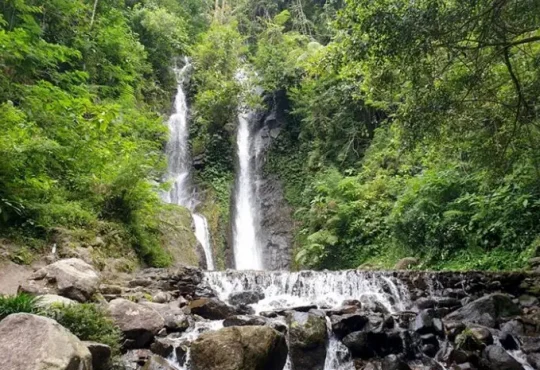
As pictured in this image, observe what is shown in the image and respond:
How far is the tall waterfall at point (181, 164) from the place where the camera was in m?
17.1

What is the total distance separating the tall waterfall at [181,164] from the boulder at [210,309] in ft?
25.5

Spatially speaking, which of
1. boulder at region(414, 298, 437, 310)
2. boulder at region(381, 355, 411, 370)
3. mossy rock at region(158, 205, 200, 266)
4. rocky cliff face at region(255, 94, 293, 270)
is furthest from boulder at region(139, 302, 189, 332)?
rocky cliff face at region(255, 94, 293, 270)

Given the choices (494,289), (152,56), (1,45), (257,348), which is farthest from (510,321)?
(152,56)

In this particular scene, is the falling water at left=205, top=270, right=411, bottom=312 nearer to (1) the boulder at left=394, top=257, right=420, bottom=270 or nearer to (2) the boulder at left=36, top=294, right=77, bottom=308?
(1) the boulder at left=394, top=257, right=420, bottom=270

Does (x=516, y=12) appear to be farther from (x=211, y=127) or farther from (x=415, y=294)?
(x=211, y=127)

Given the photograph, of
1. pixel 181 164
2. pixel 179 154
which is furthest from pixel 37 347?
pixel 179 154

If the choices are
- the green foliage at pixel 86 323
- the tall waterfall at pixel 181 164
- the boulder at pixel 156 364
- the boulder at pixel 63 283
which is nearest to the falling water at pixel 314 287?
the boulder at pixel 63 283

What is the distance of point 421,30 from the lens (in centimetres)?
531

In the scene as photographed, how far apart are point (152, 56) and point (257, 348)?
773 inches

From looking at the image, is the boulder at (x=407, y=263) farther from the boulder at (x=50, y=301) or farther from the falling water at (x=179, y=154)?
the falling water at (x=179, y=154)

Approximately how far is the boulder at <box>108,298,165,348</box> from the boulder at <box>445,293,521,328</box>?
5.29 meters

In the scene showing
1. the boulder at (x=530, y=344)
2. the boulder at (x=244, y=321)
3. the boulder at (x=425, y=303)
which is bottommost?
the boulder at (x=530, y=344)

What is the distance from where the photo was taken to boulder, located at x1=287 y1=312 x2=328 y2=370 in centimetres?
627

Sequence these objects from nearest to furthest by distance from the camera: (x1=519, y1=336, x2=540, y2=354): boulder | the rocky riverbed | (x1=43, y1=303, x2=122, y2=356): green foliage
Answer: (x1=43, y1=303, x2=122, y2=356): green foliage < the rocky riverbed < (x1=519, y1=336, x2=540, y2=354): boulder
